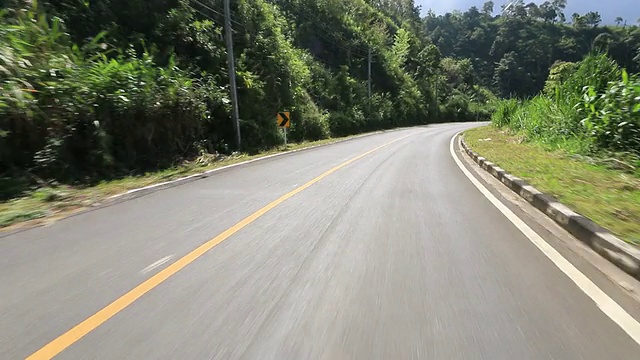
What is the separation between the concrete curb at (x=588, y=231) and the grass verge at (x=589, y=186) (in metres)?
0.18

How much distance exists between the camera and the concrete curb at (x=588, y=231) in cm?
437

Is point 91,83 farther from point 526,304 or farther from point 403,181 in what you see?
point 526,304

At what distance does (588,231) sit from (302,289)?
3.66 m

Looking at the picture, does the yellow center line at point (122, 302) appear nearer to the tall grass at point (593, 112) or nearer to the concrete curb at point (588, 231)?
the concrete curb at point (588, 231)

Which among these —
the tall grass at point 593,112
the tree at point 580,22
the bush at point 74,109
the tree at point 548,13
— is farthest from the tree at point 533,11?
the bush at point 74,109

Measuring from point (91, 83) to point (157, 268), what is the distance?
9178 millimetres

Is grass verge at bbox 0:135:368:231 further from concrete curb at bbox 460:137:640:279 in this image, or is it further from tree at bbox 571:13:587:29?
tree at bbox 571:13:587:29

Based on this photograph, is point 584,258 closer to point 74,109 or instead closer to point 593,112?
point 593,112

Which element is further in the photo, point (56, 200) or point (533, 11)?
point (533, 11)

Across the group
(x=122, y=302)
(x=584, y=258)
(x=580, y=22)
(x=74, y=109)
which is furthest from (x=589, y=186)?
(x=580, y=22)

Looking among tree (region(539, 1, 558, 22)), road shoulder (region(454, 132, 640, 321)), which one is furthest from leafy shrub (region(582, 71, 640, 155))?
tree (region(539, 1, 558, 22))

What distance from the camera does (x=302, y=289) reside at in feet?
12.9

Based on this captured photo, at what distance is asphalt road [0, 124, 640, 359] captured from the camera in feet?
9.81

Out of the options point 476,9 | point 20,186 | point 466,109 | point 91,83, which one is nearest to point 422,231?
point 20,186
